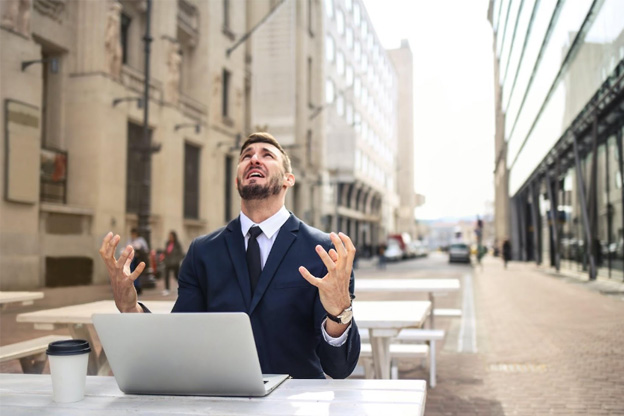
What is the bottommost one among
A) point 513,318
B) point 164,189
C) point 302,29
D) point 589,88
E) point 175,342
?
point 513,318

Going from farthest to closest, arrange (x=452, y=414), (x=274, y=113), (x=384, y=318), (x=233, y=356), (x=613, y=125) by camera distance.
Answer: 1. (x=274, y=113)
2. (x=613, y=125)
3. (x=452, y=414)
4. (x=384, y=318)
5. (x=233, y=356)

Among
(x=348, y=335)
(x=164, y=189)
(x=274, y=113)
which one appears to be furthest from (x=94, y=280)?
(x=348, y=335)

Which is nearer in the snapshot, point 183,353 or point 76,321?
point 183,353

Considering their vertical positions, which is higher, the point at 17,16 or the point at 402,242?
the point at 17,16

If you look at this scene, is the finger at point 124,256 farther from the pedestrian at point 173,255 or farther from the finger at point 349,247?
the pedestrian at point 173,255

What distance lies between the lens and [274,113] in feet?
77.9

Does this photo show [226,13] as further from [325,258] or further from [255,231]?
[325,258]

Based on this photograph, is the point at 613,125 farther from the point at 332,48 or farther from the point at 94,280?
the point at 332,48

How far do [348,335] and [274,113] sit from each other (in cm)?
2174

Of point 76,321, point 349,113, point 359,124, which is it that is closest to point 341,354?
point 76,321

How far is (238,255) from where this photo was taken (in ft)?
8.98

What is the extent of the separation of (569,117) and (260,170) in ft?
64.0

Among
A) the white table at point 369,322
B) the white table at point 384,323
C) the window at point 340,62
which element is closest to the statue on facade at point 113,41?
the white table at point 369,322

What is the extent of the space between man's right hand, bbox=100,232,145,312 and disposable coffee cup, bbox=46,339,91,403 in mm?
460
